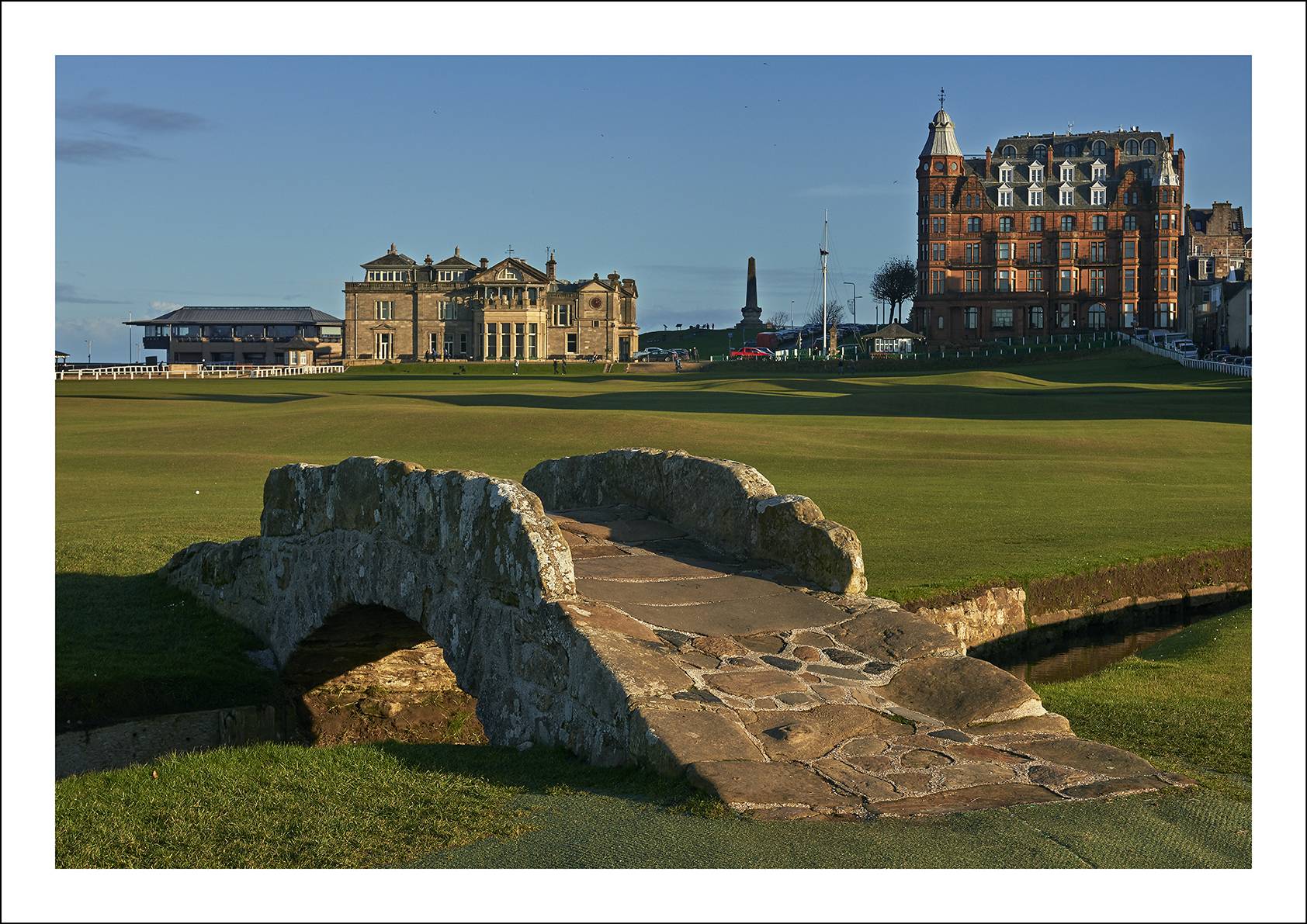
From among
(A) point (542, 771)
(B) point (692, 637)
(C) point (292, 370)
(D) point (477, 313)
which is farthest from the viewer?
(D) point (477, 313)

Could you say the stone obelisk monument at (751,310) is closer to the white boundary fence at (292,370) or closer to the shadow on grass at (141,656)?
the white boundary fence at (292,370)

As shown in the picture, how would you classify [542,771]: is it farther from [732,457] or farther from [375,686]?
[732,457]

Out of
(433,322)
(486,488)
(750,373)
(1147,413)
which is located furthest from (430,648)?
(433,322)

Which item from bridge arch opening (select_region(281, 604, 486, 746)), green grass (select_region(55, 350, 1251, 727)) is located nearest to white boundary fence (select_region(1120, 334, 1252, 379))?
green grass (select_region(55, 350, 1251, 727))

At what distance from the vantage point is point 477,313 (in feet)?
443

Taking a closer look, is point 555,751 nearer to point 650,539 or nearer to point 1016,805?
point 1016,805

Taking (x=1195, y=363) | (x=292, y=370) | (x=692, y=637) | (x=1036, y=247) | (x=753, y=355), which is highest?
(x=1036, y=247)

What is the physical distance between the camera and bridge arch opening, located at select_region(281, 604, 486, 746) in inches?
554

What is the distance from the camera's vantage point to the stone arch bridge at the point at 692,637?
720cm

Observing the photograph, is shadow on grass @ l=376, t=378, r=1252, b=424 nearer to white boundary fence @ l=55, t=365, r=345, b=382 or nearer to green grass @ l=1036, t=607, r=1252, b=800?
green grass @ l=1036, t=607, r=1252, b=800

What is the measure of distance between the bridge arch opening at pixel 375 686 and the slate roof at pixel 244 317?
144 metres

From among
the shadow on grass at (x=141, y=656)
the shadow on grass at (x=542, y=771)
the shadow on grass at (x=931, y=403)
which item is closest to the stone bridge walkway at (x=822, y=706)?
the shadow on grass at (x=542, y=771)

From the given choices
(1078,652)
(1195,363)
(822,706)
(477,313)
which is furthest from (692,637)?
(477,313)

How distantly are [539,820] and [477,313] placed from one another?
130717mm
